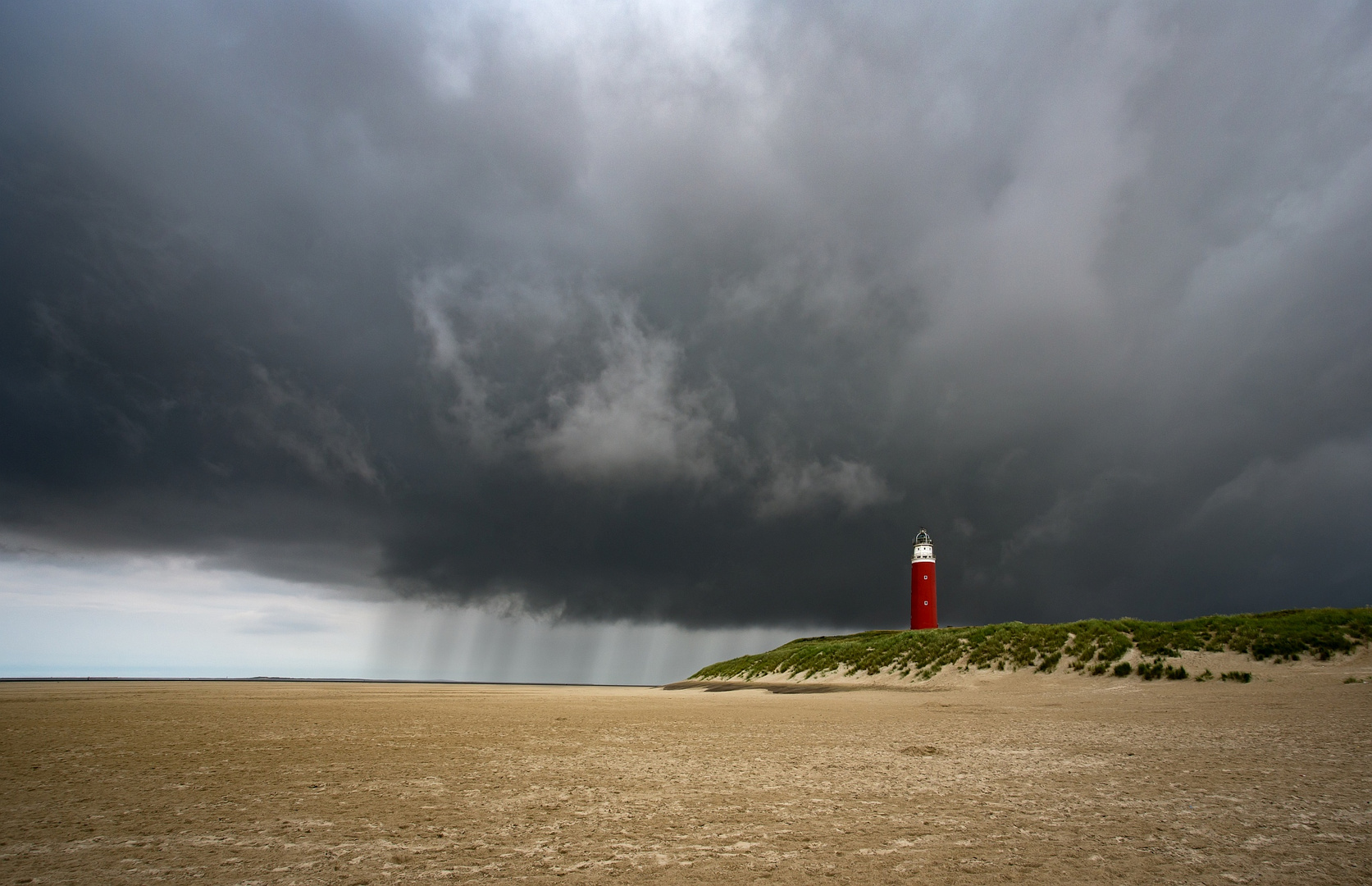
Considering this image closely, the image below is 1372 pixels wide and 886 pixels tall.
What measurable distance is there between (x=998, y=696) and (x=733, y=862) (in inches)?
1037

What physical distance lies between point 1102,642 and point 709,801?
105ft

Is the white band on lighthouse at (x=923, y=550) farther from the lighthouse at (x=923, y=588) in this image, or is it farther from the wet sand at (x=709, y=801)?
the wet sand at (x=709, y=801)

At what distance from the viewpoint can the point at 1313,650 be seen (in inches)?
1133

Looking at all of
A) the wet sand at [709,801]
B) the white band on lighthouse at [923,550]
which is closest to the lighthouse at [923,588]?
the white band on lighthouse at [923,550]

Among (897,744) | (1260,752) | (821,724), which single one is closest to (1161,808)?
(1260,752)

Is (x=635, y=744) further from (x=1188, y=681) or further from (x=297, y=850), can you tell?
(x=1188, y=681)

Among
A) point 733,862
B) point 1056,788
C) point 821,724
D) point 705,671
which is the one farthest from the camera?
point 705,671

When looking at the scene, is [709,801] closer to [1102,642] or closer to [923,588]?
[1102,642]

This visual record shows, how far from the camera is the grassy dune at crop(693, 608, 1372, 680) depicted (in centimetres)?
2958

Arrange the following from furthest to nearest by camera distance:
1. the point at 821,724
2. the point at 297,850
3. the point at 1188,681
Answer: the point at 1188,681, the point at 821,724, the point at 297,850

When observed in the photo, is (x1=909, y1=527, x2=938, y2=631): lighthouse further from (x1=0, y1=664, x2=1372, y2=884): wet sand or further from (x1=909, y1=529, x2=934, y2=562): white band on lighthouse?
(x1=0, y1=664, x2=1372, y2=884): wet sand

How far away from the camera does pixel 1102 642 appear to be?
34.5m

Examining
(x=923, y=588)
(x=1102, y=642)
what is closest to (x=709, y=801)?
(x=1102, y=642)

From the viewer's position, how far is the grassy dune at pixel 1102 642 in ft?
97.0
